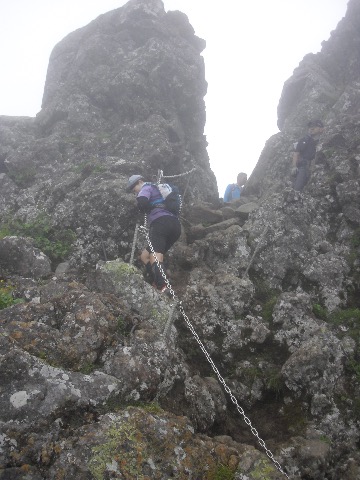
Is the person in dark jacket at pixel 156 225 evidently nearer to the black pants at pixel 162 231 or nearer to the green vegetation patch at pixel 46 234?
the black pants at pixel 162 231

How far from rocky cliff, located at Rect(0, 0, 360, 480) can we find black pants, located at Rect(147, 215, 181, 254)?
1401 millimetres

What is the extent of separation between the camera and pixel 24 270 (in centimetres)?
1147

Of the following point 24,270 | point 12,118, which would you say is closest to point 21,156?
point 12,118

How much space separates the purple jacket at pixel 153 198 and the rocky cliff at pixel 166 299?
1.81m

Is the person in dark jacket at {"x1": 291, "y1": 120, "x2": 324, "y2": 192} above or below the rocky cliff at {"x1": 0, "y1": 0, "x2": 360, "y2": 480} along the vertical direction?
above

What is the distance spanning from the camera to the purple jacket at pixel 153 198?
41.3 ft

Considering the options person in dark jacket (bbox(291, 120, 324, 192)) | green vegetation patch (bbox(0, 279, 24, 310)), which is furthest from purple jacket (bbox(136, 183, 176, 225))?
person in dark jacket (bbox(291, 120, 324, 192))

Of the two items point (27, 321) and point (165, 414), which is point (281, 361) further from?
point (27, 321)

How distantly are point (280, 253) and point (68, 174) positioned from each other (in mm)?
10364

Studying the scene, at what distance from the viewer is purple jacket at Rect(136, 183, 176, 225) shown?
41.3 feet

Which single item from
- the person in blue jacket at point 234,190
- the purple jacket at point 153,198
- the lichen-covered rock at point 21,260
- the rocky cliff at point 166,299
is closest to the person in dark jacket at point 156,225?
the purple jacket at point 153,198

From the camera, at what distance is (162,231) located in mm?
12312

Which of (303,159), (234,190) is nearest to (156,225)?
(303,159)

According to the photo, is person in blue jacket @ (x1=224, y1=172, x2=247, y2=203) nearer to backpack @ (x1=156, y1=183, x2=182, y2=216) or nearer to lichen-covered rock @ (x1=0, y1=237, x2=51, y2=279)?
backpack @ (x1=156, y1=183, x2=182, y2=216)
